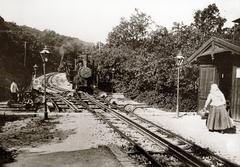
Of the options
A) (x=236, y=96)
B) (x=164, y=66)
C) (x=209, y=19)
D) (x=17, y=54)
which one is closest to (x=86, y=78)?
(x=164, y=66)

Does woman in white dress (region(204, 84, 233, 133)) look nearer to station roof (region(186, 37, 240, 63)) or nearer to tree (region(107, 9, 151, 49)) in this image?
station roof (region(186, 37, 240, 63))

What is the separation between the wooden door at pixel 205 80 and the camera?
16603 mm

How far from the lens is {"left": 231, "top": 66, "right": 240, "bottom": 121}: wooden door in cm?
1458

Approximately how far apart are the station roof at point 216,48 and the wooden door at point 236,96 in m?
0.94

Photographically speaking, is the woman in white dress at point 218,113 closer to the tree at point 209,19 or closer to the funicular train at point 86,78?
the funicular train at point 86,78

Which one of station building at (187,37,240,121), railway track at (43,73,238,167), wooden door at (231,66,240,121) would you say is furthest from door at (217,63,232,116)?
railway track at (43,73,238,167)

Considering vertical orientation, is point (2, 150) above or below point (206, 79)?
below

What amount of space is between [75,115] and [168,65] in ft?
30.1

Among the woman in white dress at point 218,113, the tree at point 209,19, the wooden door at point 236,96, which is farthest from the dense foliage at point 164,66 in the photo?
the woman in white dress at point 218,113

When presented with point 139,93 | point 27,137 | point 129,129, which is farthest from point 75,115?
point 139,93

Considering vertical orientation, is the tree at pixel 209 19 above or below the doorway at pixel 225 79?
above

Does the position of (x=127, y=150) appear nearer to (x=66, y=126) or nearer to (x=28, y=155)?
(x=28, y=155)

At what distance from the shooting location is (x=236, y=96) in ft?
48.2

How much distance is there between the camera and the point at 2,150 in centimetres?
1015
